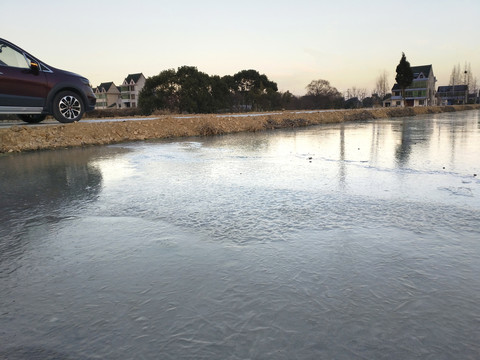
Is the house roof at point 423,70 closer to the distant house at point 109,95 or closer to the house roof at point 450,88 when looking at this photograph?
the house roof at point 450,88

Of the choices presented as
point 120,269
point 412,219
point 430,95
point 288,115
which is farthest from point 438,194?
point 430,95

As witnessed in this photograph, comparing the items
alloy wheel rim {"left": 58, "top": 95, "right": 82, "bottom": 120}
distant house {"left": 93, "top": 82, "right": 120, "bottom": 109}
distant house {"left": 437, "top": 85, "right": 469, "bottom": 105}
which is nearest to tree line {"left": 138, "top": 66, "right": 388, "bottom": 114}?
alloy wheel rim {"left": 58, "top": 95, "right": 82, "bottom": 120}

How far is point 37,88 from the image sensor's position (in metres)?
10.6

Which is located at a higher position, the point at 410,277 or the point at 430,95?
the point at 430,95

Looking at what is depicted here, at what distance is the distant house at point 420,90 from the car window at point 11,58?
101462 millimetres

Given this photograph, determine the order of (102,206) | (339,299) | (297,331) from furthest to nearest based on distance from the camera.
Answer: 1. (102,206)
2. (339,299)
3. (297,331)

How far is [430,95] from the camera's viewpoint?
100500 millimetres

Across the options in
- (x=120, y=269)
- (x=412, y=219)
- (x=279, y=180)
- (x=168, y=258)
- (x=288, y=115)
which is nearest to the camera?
(x=120, y=269)

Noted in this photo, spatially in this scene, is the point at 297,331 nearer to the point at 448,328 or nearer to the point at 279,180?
the point at 448,328

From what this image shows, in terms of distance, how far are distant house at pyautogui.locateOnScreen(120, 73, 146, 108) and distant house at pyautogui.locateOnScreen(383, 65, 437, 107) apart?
6922cm

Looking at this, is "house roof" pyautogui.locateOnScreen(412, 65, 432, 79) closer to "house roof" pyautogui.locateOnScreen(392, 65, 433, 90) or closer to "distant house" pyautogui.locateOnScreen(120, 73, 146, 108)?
"house roof" pyautogui.locateOnScreen(392, 65, 433, 90)

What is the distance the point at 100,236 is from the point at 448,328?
2.98 m

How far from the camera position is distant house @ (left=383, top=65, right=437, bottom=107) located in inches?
3856

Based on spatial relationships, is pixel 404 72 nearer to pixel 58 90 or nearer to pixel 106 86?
pixel 58 90
